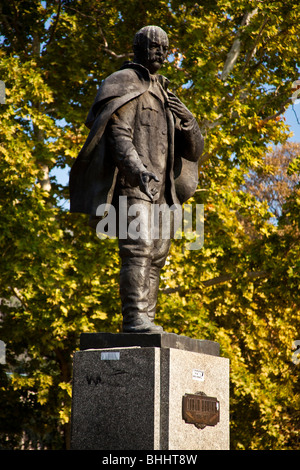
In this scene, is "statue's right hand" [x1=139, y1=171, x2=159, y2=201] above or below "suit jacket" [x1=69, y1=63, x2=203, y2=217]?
below

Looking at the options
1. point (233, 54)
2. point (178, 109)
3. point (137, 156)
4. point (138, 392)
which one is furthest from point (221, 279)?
point (138, 392)

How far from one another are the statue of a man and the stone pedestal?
294 mm

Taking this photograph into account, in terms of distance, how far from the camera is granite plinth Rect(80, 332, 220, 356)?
5586mm

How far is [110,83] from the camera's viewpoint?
6262mm

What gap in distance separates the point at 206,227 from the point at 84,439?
1182cm

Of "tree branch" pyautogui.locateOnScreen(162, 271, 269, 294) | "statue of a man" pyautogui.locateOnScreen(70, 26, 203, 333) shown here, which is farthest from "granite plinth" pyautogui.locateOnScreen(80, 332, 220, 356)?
"tree branch" pyautogui.locateOnScreen(162, 271, 269, 294)

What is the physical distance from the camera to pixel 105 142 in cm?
622

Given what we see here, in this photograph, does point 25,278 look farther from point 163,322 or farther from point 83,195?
point 83,195

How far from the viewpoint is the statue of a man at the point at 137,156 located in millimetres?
6027

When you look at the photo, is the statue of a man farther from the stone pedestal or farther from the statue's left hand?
the stone pedestal

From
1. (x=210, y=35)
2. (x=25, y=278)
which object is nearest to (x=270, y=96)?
(x=210, y=35)

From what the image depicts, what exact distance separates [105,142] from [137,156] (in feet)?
1.14

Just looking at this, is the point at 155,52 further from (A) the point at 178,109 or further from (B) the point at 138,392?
(B) the point at 138,392

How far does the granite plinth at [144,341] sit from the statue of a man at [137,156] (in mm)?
157
